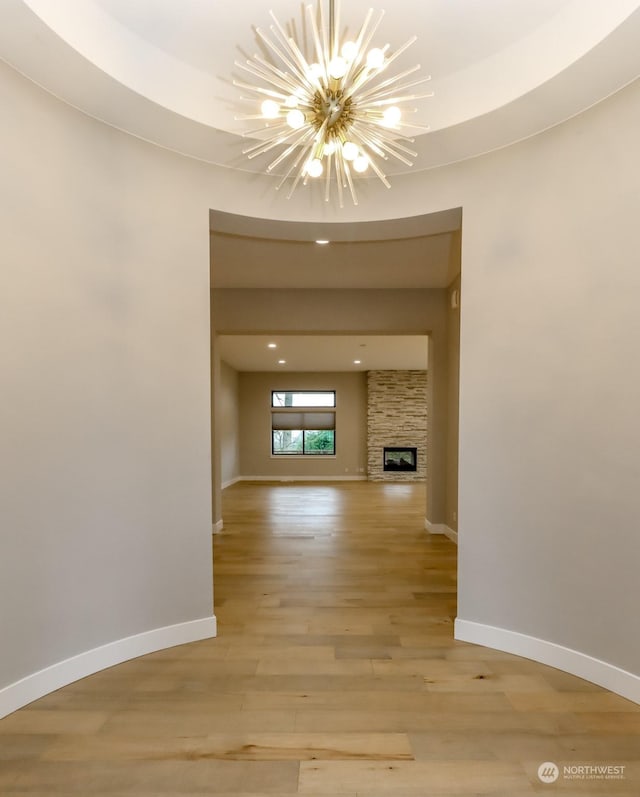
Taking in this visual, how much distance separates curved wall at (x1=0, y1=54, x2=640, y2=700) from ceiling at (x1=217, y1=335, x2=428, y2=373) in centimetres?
470

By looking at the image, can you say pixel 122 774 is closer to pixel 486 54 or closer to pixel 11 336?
pixel 11 336

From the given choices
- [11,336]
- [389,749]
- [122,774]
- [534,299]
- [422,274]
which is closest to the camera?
[122,774]

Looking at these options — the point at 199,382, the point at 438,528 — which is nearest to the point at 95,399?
the point at 199,382

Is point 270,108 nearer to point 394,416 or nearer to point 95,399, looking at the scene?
point 95,399

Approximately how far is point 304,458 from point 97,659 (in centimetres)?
984

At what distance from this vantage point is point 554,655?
2453 mm

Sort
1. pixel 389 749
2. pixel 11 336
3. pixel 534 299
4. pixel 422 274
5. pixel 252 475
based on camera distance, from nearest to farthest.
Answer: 1. pixel 389 749
2. pixel 11 336
3. pixel 534 299
4. pixel 422 274
5. pixel 252 475

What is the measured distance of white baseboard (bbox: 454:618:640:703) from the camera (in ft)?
7.21

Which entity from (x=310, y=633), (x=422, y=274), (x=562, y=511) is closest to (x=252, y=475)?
(x=422, y=274)

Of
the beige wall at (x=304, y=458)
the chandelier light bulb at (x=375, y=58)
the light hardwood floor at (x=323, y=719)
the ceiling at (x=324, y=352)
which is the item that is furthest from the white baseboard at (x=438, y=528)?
the beige wall at (x=304, y=458)

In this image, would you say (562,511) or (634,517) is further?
(562,511)

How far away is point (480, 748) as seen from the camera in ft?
6.12

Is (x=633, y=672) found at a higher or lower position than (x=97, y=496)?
lower

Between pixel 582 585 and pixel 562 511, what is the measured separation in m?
0.36
